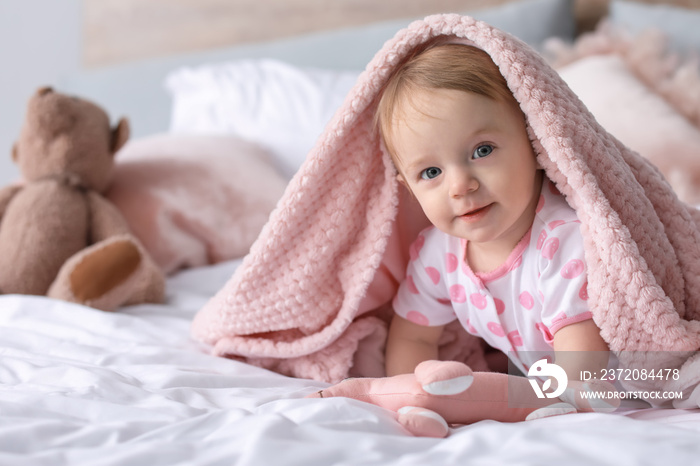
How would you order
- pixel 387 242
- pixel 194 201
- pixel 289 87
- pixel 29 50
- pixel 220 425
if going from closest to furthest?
1. pixel 220 425
2. pixel 387 242
3. pixel 194 201
4. pixel 289 87
5. pixel 29 50

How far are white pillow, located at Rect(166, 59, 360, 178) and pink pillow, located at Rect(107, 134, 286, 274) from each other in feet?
0.62

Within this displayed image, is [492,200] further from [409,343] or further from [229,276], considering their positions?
[229,276]

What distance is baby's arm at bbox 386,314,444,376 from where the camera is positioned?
104 cm

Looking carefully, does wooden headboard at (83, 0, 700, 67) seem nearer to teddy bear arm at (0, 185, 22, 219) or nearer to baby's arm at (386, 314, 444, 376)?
teddy bear arm at (0, 185, 22, 219)

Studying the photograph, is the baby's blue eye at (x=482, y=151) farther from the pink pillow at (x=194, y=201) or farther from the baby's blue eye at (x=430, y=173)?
the pink pillow at (x=194, y=201)

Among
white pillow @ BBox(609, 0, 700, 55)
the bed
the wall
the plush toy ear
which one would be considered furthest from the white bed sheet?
the wall

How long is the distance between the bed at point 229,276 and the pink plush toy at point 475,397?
4cm

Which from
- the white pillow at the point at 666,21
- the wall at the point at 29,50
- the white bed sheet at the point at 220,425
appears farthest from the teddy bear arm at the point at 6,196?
the white pillow at the point at 666,21

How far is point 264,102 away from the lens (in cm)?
195

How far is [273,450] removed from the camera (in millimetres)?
640

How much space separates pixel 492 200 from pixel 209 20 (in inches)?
79.6

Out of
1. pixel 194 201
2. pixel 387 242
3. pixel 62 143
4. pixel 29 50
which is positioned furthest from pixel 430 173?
pixel 29 50

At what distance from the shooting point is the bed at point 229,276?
2.17ft

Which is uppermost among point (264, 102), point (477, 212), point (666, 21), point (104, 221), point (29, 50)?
point (666, 21)
